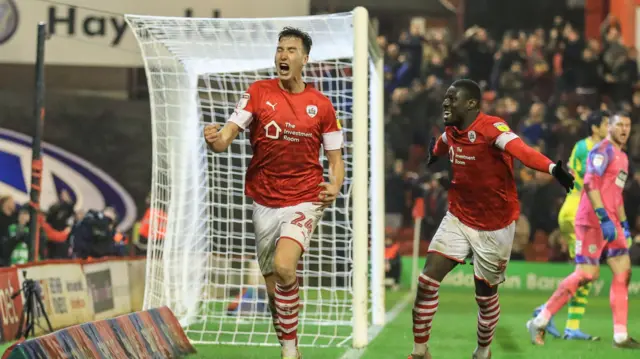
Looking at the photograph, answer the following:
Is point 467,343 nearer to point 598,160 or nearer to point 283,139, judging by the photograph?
point 598,160

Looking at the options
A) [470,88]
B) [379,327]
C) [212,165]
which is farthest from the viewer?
[212,165]

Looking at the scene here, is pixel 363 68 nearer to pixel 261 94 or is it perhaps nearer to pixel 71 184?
pixel 261 94

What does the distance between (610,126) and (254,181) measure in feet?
13.1

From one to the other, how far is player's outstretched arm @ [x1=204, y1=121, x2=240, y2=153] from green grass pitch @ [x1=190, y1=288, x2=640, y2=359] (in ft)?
7.57

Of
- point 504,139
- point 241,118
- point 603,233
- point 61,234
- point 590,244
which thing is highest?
point 241,118

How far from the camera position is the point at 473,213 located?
23.7 ft

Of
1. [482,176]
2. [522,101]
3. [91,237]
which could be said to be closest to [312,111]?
[482,176]

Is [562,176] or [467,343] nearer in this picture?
[562,176]

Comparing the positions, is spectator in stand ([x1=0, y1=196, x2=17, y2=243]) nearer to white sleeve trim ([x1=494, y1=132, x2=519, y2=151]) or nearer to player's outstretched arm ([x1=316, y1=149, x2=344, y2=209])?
player's outstretched arm ([x1=316, y1=149, x2=344, y2=209])

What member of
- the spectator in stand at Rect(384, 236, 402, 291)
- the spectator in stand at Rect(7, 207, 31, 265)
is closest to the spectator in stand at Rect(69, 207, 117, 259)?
the spectator in stand at Rect(7, 207, 31, 265)

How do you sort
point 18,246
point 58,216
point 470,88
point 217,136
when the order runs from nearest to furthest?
point 217,136, point 470,88, point 18,246, point 58,216

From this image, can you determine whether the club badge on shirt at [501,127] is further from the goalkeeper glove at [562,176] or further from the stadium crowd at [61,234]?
the stadium crowd at [61,234]

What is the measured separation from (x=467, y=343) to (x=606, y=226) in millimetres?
1680

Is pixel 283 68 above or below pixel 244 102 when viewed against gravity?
above
